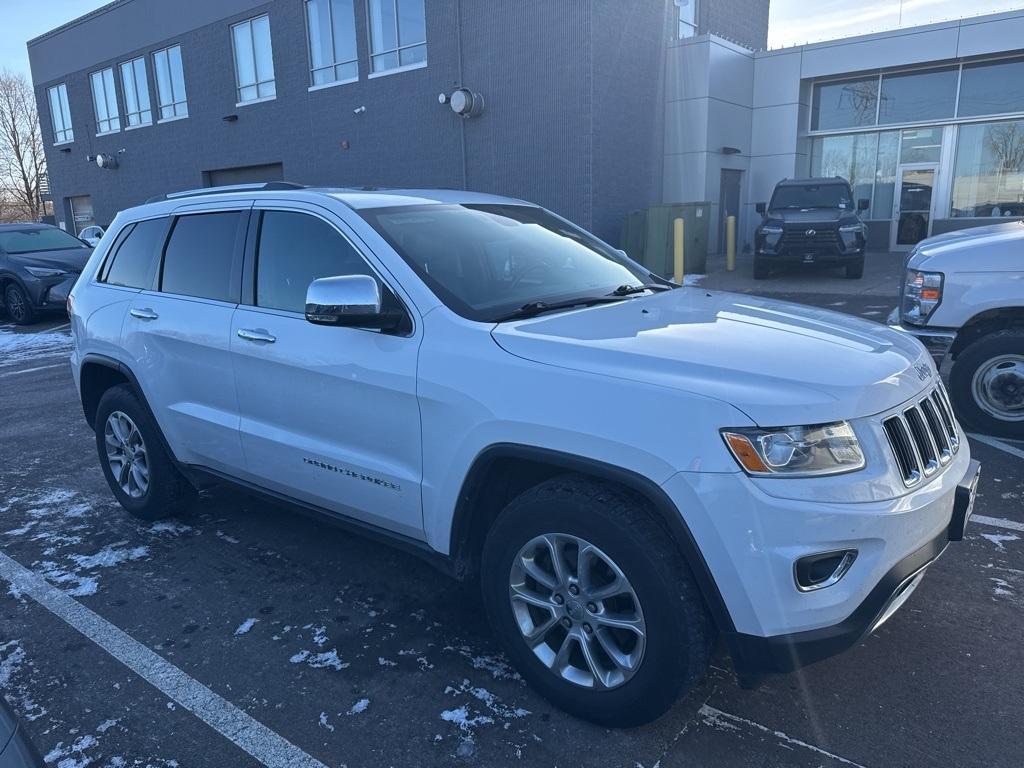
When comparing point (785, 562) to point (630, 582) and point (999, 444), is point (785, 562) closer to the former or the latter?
point (630, 582)

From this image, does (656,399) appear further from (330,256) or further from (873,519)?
(330,256)

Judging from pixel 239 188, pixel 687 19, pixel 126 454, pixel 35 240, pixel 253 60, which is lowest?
pixel 126 454

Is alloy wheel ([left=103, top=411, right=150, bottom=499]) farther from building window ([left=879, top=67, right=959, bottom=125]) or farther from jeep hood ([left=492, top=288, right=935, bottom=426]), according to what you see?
building window ([left=879, top=67, right=959, bottom=125])

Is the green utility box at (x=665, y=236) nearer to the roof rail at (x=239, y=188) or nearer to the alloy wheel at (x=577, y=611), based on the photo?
the roof rail at (x=239, y=188)

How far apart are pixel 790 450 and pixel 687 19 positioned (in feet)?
66.2

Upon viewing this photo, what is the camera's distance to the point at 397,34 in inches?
723

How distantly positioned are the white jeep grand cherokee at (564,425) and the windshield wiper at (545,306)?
1cm

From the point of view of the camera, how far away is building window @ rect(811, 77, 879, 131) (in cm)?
1917

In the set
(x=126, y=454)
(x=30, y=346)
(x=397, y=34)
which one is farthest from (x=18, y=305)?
(x=126, y=454)

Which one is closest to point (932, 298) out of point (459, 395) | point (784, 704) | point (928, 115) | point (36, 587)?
point (784, 704)

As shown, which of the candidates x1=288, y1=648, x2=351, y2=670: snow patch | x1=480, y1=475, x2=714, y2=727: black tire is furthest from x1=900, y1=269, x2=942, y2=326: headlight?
x1=288, y1=648, x2=351, y2=670: snow patch

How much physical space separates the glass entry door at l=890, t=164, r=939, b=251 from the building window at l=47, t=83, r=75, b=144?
2942 cm

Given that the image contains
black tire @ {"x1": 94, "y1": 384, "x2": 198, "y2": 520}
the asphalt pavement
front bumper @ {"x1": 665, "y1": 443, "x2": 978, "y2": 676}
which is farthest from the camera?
black tire @ {"x1": 94, "y1": 384, "x2": 198, "y2": 520}

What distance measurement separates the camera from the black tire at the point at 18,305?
13.3m
